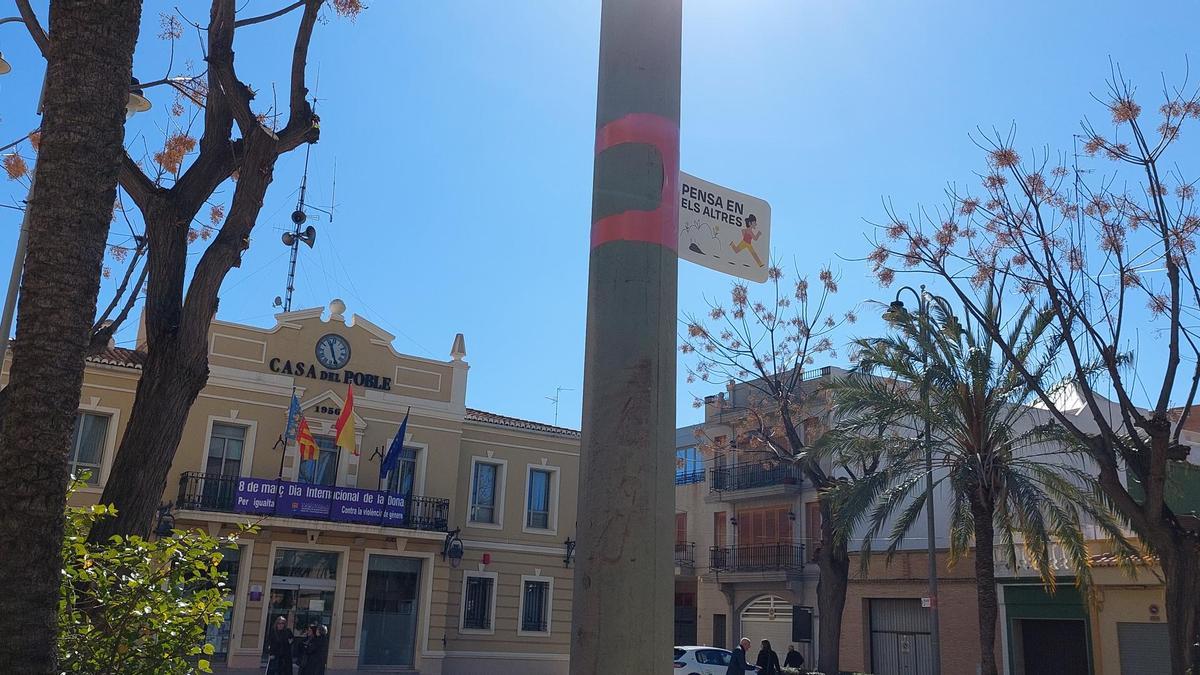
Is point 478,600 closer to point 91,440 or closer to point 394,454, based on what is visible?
point 394,454

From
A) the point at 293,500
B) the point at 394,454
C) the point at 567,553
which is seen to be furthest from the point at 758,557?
the point at 293,500

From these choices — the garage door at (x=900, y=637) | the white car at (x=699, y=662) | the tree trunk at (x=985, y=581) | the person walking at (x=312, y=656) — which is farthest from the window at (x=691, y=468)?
the person walking at (x=312, y=656)

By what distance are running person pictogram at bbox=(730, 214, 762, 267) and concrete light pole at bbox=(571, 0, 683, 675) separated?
77 centimetres

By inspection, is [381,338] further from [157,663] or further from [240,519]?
[157,663]

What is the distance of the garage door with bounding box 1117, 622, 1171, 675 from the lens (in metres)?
25.2

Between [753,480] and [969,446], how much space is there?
17.3m

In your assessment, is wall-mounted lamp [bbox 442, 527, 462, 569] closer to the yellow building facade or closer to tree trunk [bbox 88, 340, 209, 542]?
the yellow building facade

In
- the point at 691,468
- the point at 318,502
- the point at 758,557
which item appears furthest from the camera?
the point at 691,468

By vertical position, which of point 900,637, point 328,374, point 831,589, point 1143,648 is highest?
point 328,374

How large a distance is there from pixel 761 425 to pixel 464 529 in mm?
9557

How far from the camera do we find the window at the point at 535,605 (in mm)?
32094

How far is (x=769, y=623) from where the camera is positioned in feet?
126

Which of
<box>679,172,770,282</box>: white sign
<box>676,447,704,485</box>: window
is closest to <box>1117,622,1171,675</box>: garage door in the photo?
<box>676,447,704,485</box>: window

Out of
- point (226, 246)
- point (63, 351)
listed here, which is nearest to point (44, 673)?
point (63, 351)
